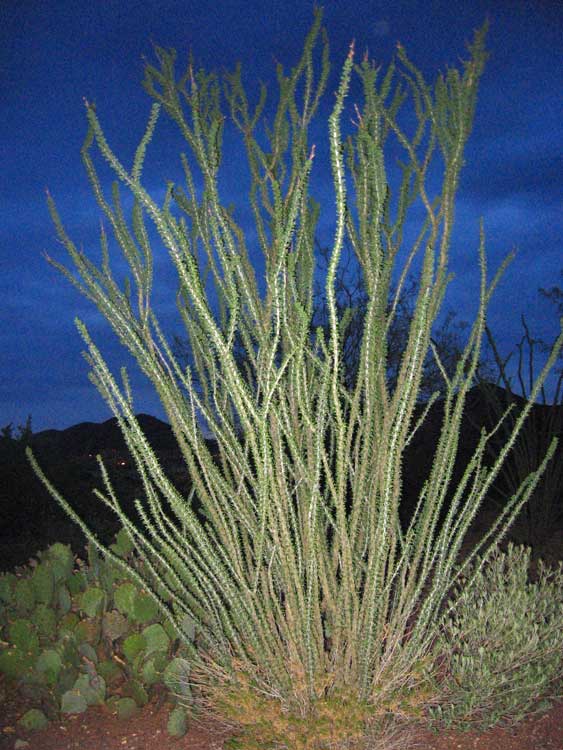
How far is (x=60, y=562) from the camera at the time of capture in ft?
9.74

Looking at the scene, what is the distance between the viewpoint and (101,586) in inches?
113

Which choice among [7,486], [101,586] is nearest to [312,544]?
[101,586]

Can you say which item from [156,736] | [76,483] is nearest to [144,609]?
[156,736]

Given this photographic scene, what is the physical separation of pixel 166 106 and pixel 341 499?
Result: 139 centimetres

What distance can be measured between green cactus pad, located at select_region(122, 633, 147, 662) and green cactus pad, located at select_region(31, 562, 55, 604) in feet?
1.41

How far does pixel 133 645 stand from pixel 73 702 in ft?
0.88

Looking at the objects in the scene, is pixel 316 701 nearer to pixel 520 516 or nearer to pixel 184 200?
pixel 184 200

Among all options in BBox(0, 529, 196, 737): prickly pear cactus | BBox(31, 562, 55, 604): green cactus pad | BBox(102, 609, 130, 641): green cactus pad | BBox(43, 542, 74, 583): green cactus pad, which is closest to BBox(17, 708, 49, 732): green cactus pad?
BBox(0, 529, 196, 737): prickly pear cactus

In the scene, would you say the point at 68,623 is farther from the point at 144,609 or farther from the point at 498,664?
the point at 498,664

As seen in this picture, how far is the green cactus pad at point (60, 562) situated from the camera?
292 centimetres

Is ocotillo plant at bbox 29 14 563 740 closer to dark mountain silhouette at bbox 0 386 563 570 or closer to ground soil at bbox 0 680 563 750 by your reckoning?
ground soil at bbox 0 680 563 750

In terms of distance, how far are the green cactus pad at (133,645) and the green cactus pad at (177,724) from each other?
0.82ft

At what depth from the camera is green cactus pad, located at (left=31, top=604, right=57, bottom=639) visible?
2.67m

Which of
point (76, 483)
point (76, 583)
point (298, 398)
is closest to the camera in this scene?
point (298, 398)
